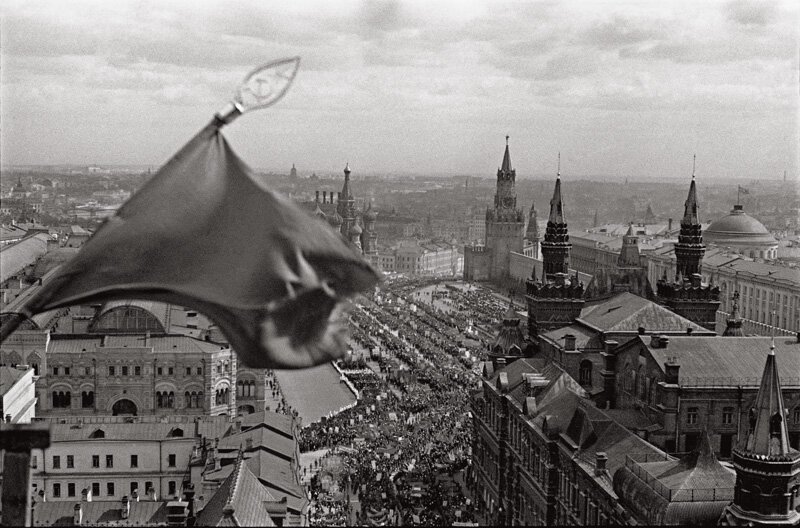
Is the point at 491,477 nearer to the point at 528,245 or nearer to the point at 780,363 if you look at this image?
the point at 780,363

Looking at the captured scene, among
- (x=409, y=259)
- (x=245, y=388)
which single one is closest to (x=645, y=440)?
(x=245, y=388)

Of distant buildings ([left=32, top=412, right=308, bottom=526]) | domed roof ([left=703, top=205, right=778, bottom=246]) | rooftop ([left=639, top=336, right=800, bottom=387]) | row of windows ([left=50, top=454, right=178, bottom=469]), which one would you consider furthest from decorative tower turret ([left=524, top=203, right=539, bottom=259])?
row of windows ([left=50, top=454, right=178, bottom=469])

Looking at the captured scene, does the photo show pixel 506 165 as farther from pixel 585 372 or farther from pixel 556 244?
pixel 585 372

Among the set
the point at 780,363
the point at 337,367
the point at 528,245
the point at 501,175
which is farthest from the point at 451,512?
the point at 528,245

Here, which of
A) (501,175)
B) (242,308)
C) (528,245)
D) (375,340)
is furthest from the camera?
(528,245)

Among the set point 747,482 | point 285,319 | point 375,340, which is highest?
point 285,319

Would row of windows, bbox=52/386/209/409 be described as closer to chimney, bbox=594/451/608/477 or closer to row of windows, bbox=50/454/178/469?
row of windows, bbox=50/454/178/469

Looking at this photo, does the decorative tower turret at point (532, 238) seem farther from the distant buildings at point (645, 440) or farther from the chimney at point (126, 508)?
the chimney at point (126, 508)
